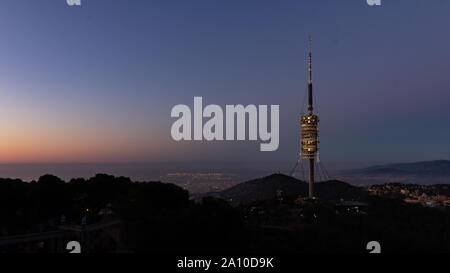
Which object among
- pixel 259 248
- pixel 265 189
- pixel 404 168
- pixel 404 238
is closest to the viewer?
pixel 259 248

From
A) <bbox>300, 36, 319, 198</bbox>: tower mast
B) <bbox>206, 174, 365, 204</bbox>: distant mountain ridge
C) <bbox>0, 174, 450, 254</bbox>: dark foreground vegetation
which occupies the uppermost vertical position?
<bbox>300, 36, 319, 198</bbox>: tower mast

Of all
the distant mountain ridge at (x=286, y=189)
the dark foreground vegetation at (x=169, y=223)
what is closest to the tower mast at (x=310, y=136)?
the dark foreground vegetation at (x=169, y=223)

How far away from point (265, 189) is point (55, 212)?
351 ft

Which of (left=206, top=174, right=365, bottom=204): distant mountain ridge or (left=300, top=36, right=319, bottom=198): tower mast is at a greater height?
(left=300, top=36, right=319, bottom=198): tower mast

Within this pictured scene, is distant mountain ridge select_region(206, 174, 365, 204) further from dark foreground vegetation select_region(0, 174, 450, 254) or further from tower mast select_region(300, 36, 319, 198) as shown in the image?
dark foreground vegetation select_region(0, 174, 450, 254)

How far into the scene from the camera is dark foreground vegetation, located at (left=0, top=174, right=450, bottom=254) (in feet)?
62.4

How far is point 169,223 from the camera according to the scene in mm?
18984

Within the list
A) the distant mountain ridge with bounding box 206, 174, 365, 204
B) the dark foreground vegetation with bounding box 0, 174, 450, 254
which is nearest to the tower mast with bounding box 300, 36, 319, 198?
the dark foreground vegetation with bounding box 0, 174, 450, 254

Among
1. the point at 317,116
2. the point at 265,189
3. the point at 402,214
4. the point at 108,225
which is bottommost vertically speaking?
the point at 265,189

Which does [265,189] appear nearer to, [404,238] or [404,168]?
[404,168]
